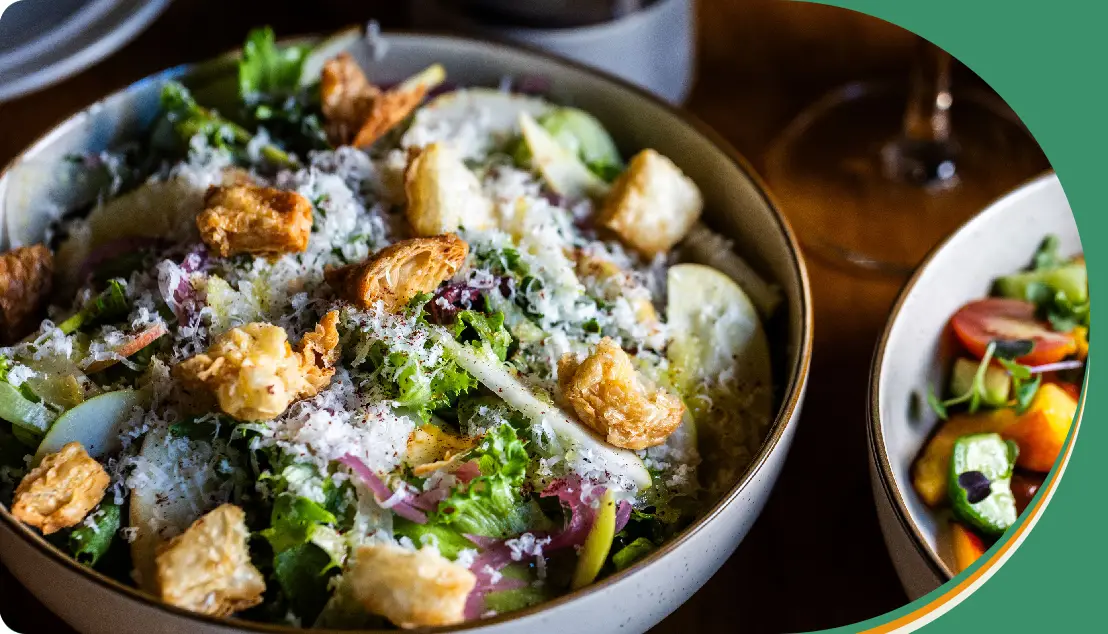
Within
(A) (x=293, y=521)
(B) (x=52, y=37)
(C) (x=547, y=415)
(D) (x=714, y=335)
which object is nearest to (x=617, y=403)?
(C) (x=547, y=415)

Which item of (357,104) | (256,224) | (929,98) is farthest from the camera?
(929,98)

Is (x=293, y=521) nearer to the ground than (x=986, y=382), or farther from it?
nearer to the ground

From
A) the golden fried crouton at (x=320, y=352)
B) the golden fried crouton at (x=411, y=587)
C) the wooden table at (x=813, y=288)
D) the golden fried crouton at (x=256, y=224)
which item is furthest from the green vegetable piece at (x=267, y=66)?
the golden fried crouton at (x=411, y=587)

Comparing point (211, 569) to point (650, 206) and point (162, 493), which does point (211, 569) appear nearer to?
point (162, 493)

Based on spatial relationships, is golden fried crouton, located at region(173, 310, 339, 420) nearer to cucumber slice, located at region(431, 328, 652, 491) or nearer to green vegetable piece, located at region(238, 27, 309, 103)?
cucumber slice, located at region(431, 328, 652, 491)

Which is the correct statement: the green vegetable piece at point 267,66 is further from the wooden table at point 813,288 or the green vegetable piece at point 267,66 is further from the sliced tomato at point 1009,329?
the sliced tomato at point 1009,329

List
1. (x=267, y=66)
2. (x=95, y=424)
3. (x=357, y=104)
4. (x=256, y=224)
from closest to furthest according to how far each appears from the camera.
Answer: (x=95, y=424) < (x=256, y=224) < (x=357, y=104) < (x=267, y=66)

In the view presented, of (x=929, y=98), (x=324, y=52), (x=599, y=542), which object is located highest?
(x=929, y=98)
